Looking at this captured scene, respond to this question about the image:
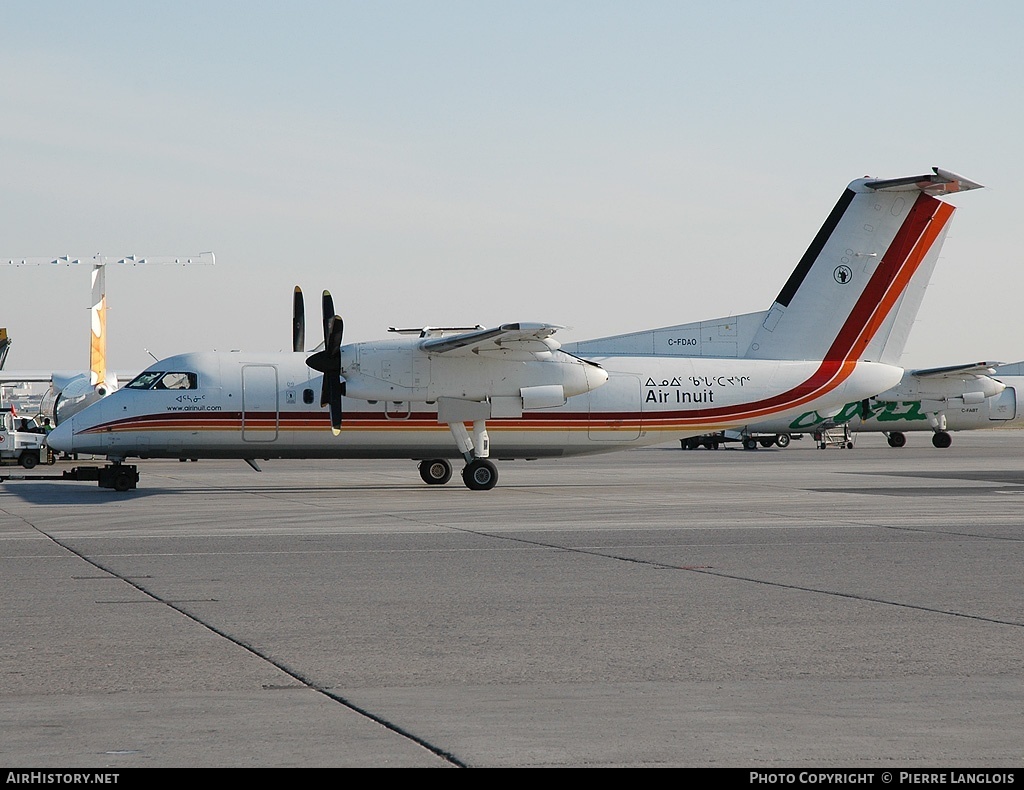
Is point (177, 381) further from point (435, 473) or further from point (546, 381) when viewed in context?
point (546, 381)

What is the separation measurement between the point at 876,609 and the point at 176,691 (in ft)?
19.5

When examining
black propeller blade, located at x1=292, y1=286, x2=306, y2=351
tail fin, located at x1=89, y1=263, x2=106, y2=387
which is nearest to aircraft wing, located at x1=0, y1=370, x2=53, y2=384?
tail fin, located at x1=89, y1=263, x2=106, y2=387

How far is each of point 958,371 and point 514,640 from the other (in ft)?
161

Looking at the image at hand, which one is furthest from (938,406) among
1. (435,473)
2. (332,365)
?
(332,365)

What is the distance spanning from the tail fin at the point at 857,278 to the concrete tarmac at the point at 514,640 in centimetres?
958

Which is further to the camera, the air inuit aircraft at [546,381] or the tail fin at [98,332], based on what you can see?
the tail fin at [98,332]

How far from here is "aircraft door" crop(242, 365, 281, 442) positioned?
26.6 meters

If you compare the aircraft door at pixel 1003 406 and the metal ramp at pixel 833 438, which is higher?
the aircraft door at pixel 1003 406

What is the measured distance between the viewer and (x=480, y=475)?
1058 inches

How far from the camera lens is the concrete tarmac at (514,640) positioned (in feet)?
18.9

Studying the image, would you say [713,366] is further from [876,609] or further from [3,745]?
[3,745]

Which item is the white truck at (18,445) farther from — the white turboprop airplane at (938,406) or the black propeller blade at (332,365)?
the white turboprop airplane at (938,406)

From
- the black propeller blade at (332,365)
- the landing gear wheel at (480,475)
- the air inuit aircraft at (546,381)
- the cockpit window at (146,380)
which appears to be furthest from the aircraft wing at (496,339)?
the cockpit window at (146,380)
